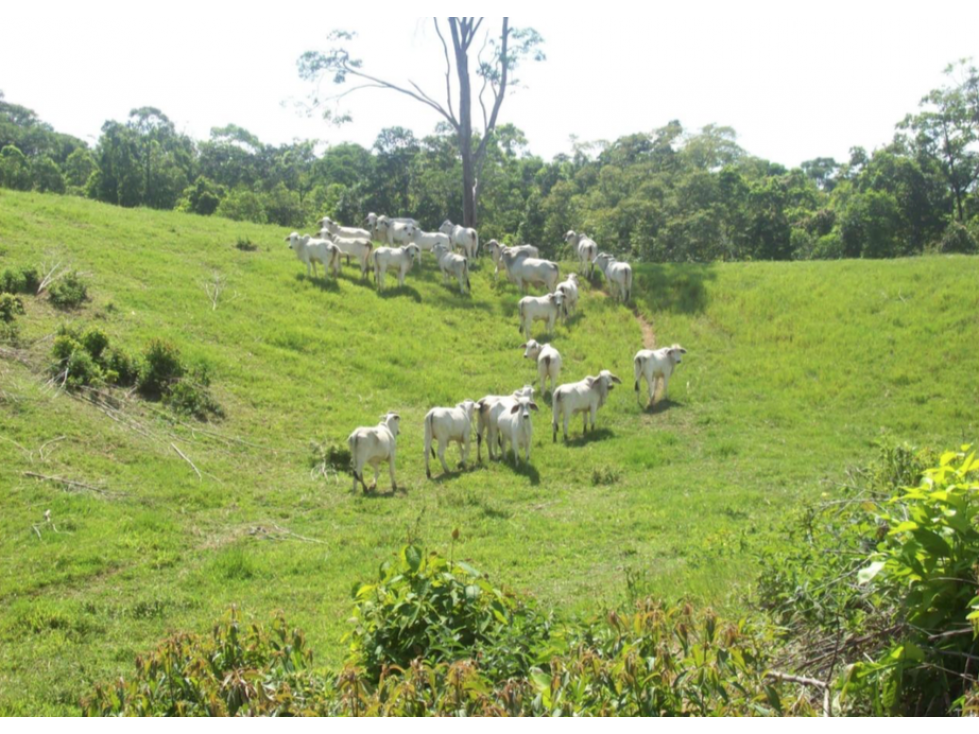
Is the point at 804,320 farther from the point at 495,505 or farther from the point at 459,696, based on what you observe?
the point at 459,696

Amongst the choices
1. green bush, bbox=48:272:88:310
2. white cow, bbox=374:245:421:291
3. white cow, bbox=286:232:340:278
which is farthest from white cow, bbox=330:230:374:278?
green bush, bbox=48:272:88:310

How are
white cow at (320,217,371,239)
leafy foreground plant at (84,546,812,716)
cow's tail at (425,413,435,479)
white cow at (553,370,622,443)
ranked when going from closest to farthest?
leafy foreground plant at (84,546,812,716) < cow's tail at (425,413,435,479) < white cow at (553,370,622,443) < white cow at (320,217,371,239)

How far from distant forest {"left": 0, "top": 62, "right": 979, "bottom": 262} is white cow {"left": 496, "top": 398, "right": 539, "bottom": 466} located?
22035 millimetres

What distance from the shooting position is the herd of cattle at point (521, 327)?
1508cm

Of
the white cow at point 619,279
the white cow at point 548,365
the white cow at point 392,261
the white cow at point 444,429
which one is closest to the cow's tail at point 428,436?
the white cow at point 444,429

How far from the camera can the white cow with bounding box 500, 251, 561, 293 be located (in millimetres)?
27031

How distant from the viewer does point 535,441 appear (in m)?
17.2

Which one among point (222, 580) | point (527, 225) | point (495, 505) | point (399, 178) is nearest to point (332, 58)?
point (399, 178)

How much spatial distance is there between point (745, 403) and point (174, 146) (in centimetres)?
4909

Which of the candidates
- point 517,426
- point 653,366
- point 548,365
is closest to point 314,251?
point 548,365

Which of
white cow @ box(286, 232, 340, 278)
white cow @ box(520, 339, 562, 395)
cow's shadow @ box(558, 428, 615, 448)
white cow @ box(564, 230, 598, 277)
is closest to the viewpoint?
cow's shadow @ box(558, 428, 615, 448)

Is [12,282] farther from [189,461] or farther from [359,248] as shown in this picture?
[359,248]

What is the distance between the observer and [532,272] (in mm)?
27172

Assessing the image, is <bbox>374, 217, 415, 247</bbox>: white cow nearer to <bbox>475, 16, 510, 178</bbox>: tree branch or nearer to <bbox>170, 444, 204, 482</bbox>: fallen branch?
<bbox>475, 16, 510, 178</bbox>: tree branch
